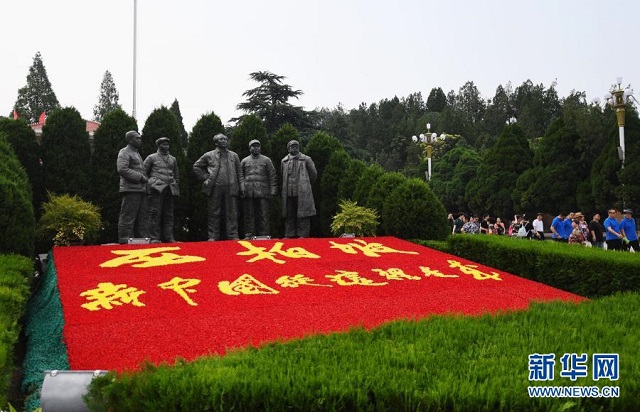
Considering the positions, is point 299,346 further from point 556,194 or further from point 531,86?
point 531,86

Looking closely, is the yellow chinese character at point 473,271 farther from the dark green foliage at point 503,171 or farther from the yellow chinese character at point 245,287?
the dark green foliage at point 503,171

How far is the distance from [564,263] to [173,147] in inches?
313

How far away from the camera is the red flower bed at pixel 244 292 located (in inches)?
159

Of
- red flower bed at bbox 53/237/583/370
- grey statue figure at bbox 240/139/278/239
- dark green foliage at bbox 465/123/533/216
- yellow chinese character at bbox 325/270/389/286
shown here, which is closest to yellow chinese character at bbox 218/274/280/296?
red flower bed at bbox 53/237/583/370

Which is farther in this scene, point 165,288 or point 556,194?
point 556,194

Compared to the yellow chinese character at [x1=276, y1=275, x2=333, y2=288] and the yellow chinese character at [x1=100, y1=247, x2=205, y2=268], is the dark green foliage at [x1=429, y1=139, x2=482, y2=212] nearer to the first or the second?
the yellow chinese character at [x1=100, y1=247, x2=205, y2=268]

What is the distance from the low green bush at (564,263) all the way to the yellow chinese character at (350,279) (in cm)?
225

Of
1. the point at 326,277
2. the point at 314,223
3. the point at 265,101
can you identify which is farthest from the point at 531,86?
the point at 326,277

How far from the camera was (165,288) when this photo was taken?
5688mm

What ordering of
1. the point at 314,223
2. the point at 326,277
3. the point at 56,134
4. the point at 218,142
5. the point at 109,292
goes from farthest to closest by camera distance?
the point at 314,223 → the point at 56,134 → the point at 218,142 → the point at 326,277 → the point at 109,292

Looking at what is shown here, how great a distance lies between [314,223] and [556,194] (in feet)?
54.4

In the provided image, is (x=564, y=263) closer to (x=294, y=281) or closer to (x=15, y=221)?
(x=294, y=281)

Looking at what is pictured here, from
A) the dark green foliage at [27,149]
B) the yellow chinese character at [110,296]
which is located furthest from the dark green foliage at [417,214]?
the dark green foliage at [27,149]

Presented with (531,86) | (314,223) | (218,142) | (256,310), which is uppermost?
(531,86)
